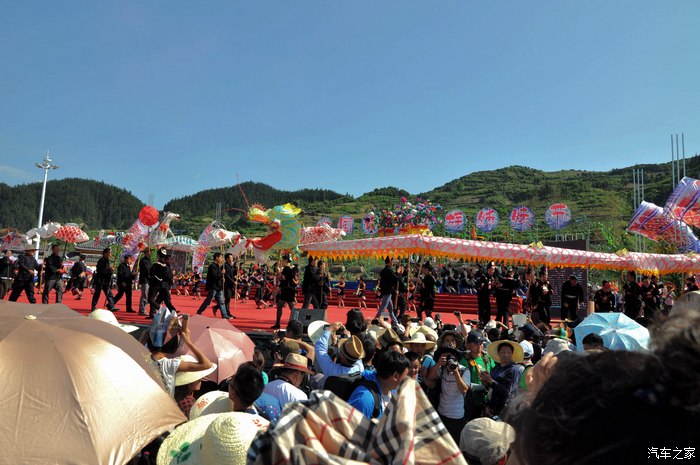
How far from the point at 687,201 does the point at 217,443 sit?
75.7ft

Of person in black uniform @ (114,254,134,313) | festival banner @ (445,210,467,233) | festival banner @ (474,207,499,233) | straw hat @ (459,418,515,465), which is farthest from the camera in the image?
festival banner @ (445,210,467,233)

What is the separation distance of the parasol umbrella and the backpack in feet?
6.08

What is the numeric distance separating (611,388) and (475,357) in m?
4.35

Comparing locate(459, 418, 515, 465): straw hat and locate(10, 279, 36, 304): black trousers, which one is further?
locate(10, 279, 36, 304): black trousers

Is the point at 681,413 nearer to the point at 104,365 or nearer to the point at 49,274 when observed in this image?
the point at 104,365

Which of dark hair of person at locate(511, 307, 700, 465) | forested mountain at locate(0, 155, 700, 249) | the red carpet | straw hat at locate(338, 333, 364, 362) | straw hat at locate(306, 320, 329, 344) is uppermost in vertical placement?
forested mountain at locate(0, 155, 700, 249)

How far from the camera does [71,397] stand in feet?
7.55

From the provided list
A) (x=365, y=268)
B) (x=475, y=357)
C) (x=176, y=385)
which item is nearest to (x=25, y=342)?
(x=176, y=385)

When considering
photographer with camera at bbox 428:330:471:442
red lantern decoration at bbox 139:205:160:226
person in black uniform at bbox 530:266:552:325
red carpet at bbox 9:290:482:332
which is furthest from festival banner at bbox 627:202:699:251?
photographer with camera at bbox 428:330:471:442

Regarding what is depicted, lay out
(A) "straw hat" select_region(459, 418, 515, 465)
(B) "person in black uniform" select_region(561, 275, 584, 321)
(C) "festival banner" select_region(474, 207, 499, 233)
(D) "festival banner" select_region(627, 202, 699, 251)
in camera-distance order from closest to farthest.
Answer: (A) "straw hat" select_region(459, 418, 515, 465) < (B) "person in black uniform" select_region(561, 275, 584, 321) < (D) "festival banner" select_region(627, 202, 699, 251) < (C) "festival banner" select_region(474, 207, 499, 233)

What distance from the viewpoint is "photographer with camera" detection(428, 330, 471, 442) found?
4.21 meters

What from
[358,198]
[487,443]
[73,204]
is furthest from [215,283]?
[73,204]

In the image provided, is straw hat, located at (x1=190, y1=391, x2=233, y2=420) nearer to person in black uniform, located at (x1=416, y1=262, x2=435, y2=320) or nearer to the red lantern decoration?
person in black uniform, located at (x1=416, y1=262, x2=435, y2=320)

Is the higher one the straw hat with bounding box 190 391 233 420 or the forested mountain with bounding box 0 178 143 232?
the forested mountain with bounding box 0 178 143 232
